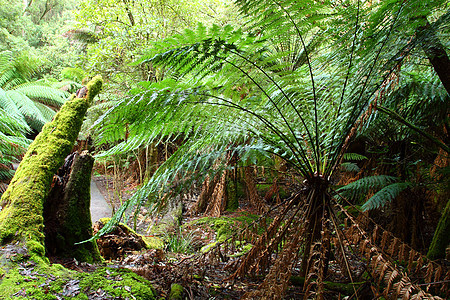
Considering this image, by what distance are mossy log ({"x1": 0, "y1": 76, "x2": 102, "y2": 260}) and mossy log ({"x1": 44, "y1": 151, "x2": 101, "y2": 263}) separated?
9 centimetres

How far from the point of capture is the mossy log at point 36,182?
1.32 m

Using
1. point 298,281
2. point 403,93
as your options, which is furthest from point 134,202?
point 403,93

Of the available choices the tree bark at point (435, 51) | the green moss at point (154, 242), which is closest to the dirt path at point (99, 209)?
the green moss at point (154, 242)

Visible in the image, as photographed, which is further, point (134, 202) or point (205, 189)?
point (205, 189)

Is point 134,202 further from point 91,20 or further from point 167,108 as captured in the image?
point 91,20

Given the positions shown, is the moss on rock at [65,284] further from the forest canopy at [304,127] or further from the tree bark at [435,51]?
the tree bark at [435,51]

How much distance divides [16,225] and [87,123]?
Result: 12.7 feet

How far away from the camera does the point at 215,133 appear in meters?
1.31

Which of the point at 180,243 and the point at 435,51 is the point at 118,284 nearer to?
the point at 180,243

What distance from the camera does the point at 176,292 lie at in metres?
1.19

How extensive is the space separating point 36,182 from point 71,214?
0.28 m

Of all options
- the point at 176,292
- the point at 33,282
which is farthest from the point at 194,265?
the point at 33,282

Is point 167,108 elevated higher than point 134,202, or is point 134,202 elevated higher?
point 167,108

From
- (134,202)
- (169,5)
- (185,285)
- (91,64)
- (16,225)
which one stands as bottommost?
(185,285)
